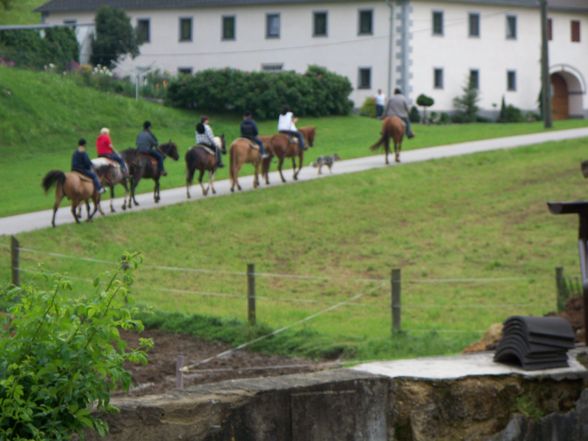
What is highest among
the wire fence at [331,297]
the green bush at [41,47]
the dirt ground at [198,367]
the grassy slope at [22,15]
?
the grassy slope at [22,15]

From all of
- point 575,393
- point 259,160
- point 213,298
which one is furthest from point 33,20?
point 575,393

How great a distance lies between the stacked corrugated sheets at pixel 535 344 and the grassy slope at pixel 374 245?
11023mm

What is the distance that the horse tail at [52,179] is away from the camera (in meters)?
30.7

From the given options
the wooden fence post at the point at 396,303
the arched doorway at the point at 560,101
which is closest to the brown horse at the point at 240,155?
the wooden fence post at the point at 396,303

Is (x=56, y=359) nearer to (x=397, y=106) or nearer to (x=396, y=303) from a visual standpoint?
(x=396, y=303)

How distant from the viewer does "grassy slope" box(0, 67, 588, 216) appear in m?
47.9

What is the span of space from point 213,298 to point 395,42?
43.8m

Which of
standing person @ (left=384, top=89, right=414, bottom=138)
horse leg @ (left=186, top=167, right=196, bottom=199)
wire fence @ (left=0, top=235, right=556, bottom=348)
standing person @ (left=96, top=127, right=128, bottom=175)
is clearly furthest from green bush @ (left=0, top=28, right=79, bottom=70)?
wire fence @ (left=0, top=235, right=556, bottom=348)

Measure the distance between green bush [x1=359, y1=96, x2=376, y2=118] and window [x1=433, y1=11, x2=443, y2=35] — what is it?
6577 mm

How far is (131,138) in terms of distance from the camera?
52.4 meters

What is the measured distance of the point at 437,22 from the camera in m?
69.8

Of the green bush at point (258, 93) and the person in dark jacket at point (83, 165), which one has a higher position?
the green bush at point (258, 93)

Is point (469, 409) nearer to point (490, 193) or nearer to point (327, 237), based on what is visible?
point (327, 237)

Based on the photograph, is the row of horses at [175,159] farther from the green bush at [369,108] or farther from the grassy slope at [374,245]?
the green bush at [369,108]
